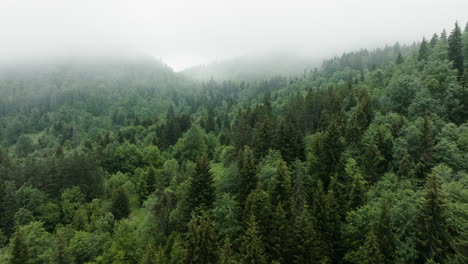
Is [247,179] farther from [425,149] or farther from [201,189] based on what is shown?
[425,149]

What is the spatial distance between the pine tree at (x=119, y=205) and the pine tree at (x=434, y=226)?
5245cm

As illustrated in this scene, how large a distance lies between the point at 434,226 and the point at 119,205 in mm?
54454

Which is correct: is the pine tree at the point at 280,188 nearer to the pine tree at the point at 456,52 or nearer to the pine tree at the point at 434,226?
the pine tree at the point at 434,226

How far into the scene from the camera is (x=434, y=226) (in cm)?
2709

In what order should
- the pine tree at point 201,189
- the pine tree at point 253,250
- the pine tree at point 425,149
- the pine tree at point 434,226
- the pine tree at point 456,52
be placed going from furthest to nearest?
the pine tree at point 456,52 → the pine tree at point 201,189 → the pine tree at point 425,149 → the pine tree at point 253,250 → the pine tree at point 434,226

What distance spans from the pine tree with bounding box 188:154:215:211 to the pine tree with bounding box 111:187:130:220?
2277 centimetres

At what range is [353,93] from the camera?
70625 millimetres

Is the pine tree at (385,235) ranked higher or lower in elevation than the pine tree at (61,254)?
higher

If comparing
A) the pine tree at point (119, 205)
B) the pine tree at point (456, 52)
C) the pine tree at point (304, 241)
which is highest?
the pine tree at point (456, 52)

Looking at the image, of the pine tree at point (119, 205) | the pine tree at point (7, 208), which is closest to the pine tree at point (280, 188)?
the pine tree at point (119, 205)

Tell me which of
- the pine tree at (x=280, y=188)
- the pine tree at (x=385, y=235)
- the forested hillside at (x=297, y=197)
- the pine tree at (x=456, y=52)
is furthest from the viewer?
the pine tree at (x=456, y=52)

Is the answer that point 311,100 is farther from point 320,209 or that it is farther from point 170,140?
point 170,140

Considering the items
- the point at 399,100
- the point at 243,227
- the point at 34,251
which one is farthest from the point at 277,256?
the point at 399,100

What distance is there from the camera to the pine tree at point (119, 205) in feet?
178
